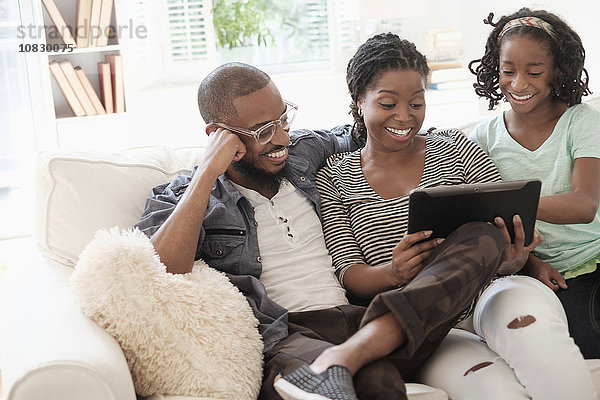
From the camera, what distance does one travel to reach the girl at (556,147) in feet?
5.68

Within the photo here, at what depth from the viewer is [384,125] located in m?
1.84

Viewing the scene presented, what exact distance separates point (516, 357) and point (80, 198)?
3.59 feet

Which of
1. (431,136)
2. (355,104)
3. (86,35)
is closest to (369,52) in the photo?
(355,104)

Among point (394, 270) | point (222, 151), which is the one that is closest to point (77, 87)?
point (222, 151)

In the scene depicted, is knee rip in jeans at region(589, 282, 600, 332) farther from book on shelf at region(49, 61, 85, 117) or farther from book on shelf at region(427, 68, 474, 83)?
book on shelf at region(49, 61, 85, 117)

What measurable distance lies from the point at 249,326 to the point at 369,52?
0.82 meters

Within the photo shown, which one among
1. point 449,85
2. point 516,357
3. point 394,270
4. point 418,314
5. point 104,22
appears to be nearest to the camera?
point 418,314

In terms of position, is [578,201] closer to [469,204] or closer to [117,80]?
[469,204]

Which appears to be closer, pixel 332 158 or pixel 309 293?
pixel 309 293

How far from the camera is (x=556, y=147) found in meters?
1.84

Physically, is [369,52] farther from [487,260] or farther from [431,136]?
[487,260]

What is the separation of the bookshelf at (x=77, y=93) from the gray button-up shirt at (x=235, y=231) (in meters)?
2.07

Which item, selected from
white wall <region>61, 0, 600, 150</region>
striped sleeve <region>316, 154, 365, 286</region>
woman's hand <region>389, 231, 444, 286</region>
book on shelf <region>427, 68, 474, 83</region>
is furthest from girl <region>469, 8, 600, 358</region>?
book on shelf <region>427, 68, 474, 83</region>

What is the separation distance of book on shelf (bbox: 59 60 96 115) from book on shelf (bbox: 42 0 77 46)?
114mm
